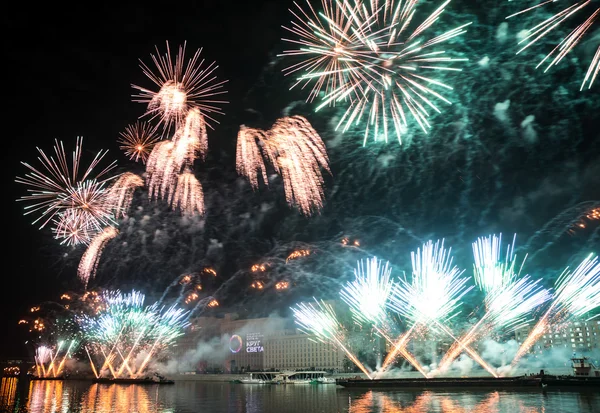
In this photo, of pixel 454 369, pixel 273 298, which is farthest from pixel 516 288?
pixel 273 298

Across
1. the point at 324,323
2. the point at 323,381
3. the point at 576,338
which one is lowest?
the point at 323,381

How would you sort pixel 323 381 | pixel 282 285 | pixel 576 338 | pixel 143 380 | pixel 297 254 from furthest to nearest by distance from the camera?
pixel 282 285 → pixel 297 254 → pixel 576 338 → pixel 143 380 → pixel 323 381

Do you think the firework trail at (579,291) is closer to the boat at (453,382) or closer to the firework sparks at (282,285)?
the boat at (453,382)

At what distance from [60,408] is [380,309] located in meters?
21.2

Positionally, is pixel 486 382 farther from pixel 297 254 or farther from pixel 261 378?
pixel 297 254

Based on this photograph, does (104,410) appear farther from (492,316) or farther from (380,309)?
(492,316)

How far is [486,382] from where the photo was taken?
1560 inches

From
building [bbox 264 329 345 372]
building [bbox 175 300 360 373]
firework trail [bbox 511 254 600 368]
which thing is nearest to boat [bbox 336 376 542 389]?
firework trail [bbox 511 254 600 368]

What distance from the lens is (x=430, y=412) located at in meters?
23.6

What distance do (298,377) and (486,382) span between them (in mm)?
27601

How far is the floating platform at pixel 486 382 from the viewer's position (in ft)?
122

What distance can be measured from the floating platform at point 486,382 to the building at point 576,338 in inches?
973

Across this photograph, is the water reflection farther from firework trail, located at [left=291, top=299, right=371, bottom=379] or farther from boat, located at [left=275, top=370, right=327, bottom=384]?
boat, located at [left=275, top=370, right=327, bottom=384]

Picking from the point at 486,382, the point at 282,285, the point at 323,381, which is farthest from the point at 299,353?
the point at 486,382
